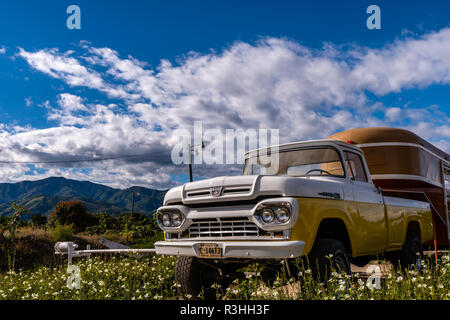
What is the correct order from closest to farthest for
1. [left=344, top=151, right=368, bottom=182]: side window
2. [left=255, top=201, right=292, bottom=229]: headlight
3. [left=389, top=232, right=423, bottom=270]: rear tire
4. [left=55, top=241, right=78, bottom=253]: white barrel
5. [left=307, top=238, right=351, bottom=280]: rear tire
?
[left=255, top=201, right=292, bottom=229]: headlight, [left=307, top=238, right=351, bottom=280]: rear tire, [left=344, top=151, right=368, bottom=182]: side window, [left=389, top=232, right=423, bottom=270]: rear tire, [left=55, top=241, right=78, bottom=253]: white barrel

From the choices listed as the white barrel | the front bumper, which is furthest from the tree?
the front bumper

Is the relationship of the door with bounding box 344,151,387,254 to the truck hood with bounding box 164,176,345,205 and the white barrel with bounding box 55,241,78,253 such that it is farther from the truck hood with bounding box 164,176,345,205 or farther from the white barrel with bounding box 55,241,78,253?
the white barrel with bounding box 55,241,78,253

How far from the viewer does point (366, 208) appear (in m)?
5.78

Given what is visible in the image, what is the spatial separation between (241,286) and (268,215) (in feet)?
3.71

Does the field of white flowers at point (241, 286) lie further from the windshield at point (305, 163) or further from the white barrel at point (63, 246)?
the windshield at point (305, 163)

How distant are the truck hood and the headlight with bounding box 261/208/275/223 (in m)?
0.18

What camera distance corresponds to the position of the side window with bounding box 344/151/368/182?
589cm

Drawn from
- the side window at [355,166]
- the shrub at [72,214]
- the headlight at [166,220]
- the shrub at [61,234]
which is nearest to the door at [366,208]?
the side window at [355,166]

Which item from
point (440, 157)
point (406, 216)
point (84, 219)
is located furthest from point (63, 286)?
point (84, 219)

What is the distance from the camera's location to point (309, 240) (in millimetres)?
4398

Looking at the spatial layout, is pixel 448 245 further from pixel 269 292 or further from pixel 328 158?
pixel 269 292

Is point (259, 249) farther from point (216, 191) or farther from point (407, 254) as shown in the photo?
point (407, 254)

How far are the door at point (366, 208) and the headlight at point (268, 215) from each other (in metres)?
1.70

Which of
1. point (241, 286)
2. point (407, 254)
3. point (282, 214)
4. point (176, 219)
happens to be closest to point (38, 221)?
point (176, 219)
